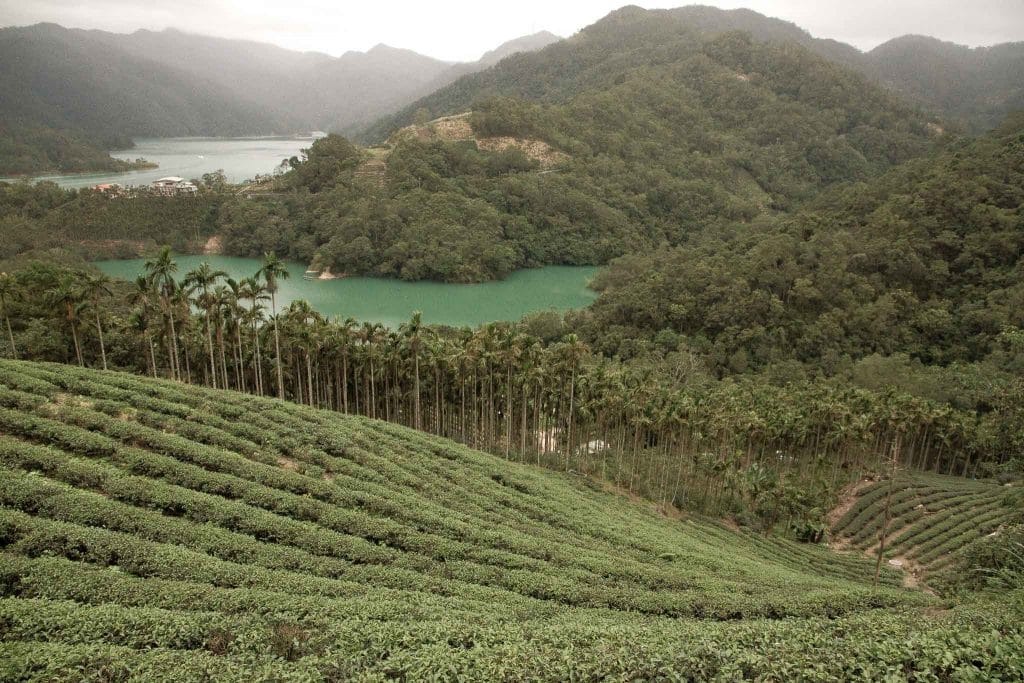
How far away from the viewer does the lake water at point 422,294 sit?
228 ft

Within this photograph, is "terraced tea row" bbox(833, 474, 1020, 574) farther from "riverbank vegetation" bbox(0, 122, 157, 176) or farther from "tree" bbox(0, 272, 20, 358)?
"riverbank vegetation" bbox(0, 122, 157, 176)

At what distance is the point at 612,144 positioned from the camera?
425 ft

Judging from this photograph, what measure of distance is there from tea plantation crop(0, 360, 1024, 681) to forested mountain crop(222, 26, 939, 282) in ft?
223

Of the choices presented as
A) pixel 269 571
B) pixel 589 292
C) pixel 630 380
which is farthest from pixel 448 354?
pixel 589 292

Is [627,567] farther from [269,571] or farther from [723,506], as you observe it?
[723,506]

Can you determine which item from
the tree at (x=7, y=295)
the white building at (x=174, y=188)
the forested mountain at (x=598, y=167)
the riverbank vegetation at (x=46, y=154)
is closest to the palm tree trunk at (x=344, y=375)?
Answer: the tree at (x=7, y=295)

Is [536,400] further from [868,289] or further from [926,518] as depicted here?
[868,289]

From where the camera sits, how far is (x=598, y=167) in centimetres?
12156

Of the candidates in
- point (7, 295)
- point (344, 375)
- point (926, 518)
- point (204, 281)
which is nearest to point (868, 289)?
point (926, 518)

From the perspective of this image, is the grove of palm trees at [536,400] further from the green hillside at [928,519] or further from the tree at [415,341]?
the green hillside at [928,519]

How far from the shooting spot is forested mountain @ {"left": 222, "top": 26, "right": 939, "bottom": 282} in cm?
9219

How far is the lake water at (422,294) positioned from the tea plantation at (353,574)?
45061mm

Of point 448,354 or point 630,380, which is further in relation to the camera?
point 630,380

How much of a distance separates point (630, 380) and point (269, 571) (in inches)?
995
